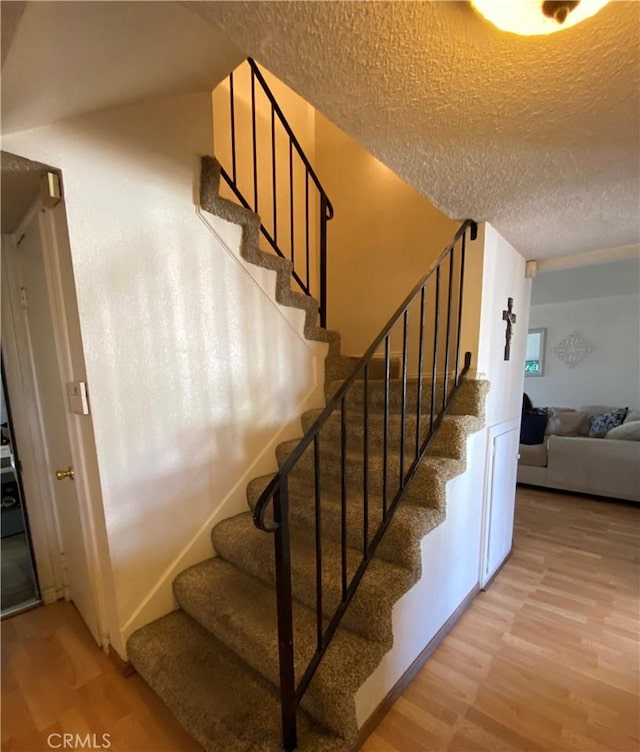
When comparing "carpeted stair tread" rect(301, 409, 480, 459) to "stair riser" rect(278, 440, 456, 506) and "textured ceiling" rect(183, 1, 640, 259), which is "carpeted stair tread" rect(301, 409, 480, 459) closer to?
"stair riser" rect(278, 440, 456, 506)

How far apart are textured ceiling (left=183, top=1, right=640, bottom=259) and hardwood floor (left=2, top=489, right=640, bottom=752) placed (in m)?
2.08

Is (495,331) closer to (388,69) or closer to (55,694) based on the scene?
(388,69)

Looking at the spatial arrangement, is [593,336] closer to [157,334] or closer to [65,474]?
[157,334]

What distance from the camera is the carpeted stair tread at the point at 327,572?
1266 mm

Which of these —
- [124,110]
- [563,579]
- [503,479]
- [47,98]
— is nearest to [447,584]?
[503,479]

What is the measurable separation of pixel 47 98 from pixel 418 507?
1950 mm

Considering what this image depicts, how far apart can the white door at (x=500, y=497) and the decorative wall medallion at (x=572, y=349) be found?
4.14 m

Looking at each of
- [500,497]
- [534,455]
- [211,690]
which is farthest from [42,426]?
[534,455]

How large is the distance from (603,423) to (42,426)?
530 cm

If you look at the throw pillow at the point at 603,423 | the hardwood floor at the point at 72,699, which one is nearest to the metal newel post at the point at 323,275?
the hardwood floor at the point at 72,699

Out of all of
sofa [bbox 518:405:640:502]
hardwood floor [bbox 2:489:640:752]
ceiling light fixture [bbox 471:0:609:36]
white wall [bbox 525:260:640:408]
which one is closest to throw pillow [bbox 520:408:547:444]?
sofa [bbox 518:405:640:502]

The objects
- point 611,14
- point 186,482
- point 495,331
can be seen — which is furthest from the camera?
point 495,331

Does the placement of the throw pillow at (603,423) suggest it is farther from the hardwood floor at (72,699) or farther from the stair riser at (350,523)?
the hardwood floor at (72,699)

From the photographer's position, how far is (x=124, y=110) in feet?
4.61
